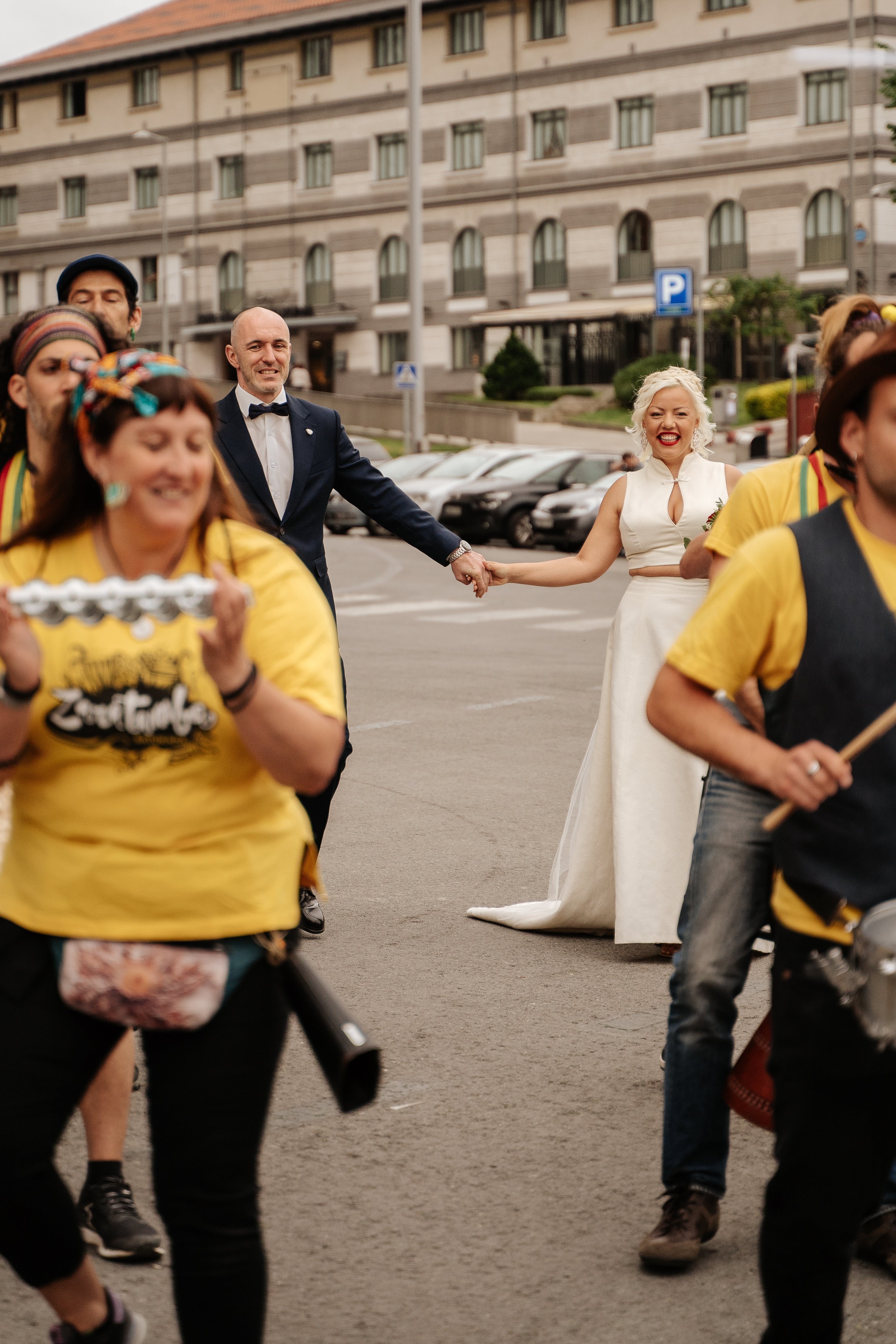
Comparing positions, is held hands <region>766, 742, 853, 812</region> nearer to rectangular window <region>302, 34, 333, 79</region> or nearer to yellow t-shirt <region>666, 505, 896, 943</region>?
yellow t-shirt <region>666, 505, 896, 943</region>

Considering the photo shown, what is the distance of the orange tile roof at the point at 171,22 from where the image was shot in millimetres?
58812

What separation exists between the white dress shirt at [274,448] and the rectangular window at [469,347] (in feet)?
165

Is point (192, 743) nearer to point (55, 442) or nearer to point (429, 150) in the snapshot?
point (55, 442)

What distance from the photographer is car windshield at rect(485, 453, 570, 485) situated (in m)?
28.4

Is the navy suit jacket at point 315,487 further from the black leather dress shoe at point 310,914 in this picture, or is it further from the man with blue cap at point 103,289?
the man with blue cap at point 103,289

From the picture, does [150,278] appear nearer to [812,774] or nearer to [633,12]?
[633,12]

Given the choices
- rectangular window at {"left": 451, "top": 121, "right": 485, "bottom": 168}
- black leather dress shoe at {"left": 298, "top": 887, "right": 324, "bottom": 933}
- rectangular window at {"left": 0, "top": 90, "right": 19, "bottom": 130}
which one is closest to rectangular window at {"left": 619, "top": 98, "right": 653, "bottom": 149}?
rectangular window at {"left": 451, "top": 121, "right": 485, "bottom": 168}

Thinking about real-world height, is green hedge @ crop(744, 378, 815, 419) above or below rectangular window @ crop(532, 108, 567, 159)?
below

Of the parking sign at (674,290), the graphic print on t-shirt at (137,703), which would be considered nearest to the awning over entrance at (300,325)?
the parking sign at (674,290)

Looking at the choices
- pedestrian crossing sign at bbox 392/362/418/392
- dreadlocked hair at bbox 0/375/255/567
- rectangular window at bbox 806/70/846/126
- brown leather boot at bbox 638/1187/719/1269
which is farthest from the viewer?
rectangular window at bbox 806/70/846/126

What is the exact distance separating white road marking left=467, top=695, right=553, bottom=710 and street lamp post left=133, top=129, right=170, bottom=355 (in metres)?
43.6

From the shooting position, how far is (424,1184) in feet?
13.3

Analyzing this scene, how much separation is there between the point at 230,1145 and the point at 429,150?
56421 mm

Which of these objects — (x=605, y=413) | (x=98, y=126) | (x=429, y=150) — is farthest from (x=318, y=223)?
(x=605, y=413)
